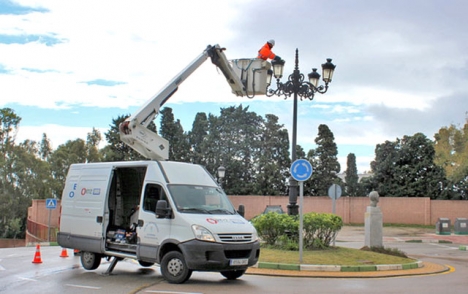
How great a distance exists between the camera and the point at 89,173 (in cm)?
1327

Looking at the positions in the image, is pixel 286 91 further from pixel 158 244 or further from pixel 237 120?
pixel 237 120

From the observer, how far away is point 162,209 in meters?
10.9

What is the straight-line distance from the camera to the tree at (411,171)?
4941 centimetres

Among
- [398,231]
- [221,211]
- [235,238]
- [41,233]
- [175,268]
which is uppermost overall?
[221,211]

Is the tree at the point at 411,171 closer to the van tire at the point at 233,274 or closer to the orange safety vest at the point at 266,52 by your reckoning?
the orange safety vest at the point at 266,52

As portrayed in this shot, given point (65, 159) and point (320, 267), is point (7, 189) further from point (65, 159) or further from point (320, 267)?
point (320, 267)

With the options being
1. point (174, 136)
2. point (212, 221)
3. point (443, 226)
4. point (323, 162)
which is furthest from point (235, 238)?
point (174, 136)

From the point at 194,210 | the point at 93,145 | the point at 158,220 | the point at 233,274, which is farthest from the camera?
the point at 93,145

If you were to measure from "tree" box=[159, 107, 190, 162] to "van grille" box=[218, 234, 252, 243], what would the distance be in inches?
1711

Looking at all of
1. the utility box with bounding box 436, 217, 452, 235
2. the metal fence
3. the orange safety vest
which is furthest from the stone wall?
the orange safety vest

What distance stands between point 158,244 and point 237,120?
43109 mm

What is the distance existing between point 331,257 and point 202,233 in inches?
222

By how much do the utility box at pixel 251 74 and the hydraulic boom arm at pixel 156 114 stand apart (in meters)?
0.22

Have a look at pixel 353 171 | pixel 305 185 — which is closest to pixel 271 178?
pixel 305 185
